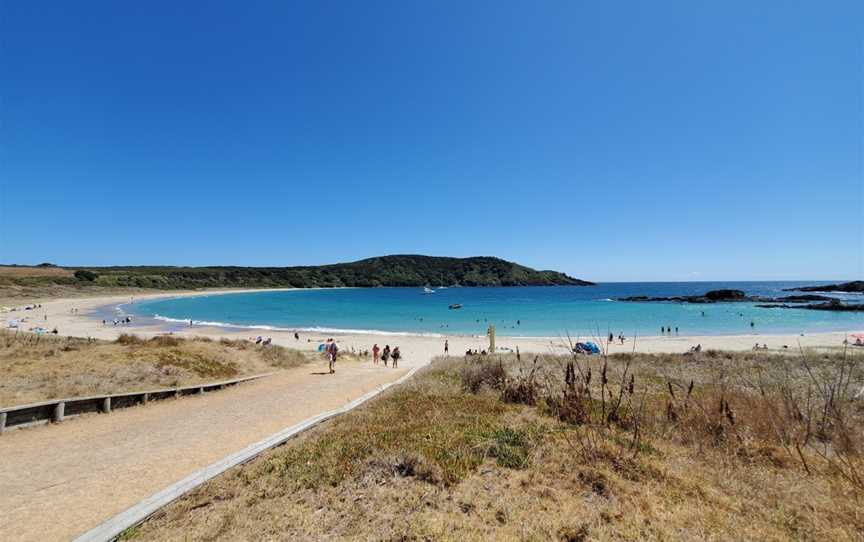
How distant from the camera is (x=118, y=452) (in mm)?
6812

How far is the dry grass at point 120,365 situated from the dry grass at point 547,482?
8729 mm

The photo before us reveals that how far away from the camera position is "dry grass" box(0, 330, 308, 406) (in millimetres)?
10727

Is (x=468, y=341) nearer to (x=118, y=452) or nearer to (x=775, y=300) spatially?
(x=118, y=452)

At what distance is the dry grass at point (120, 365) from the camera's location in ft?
35.2

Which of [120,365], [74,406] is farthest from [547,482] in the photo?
[120,365]

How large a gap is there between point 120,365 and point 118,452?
331 inches

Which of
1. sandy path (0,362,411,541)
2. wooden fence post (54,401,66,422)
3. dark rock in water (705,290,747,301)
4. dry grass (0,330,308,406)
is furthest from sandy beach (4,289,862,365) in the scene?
dark rock in water (705,290,747,301)

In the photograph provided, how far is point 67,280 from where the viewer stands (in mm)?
112062

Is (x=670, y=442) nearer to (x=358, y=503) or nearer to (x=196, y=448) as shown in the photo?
(x=358, y=503)

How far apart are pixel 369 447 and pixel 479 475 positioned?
6.56 feet

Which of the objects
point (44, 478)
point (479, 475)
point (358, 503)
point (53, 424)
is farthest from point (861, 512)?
point (53, 424)

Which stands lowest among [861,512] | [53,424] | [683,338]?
[683,338]

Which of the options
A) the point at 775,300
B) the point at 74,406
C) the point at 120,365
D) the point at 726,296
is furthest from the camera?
A: the point at 726,296

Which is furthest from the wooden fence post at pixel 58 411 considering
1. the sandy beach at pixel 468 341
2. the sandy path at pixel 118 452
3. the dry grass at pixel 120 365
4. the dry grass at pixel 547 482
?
the sandy beach at pixel 468 341
